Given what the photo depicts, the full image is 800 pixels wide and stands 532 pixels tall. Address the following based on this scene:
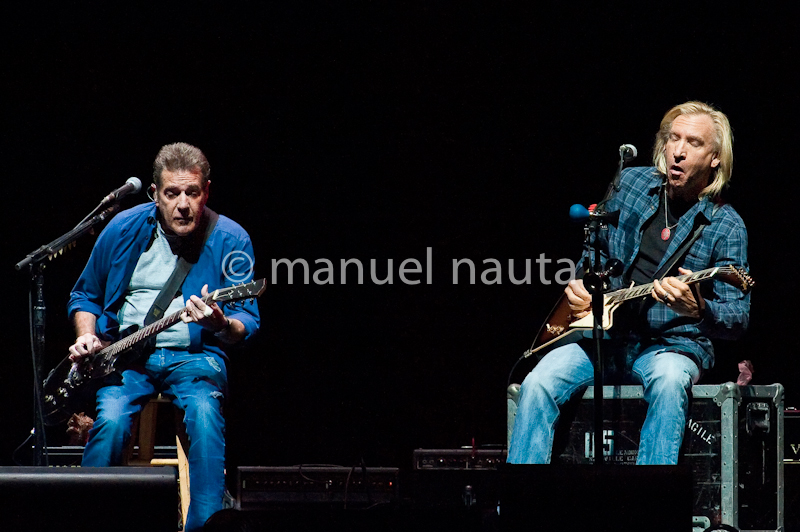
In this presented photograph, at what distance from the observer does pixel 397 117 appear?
582cm

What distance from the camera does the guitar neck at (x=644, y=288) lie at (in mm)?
3801

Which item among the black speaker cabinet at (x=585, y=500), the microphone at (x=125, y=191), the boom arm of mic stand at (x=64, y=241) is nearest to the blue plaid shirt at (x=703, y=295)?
the black speaker cabinet at (x=585, y=500)

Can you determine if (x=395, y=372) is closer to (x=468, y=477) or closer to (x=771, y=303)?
(x=468, y=477)

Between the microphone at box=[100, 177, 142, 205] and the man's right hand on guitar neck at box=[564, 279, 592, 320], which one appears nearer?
the man's right hand on guitar neck at box=[564, 279, 592, 320]

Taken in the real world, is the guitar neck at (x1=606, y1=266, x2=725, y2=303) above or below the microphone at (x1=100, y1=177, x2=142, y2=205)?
below

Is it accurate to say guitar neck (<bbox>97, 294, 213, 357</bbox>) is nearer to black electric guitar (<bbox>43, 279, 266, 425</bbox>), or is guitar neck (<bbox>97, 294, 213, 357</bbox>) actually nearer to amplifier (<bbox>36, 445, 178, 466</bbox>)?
black electric guitar (<bbox>43, 279, 266, 425</bbox>)

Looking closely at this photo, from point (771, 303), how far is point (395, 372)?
219cm

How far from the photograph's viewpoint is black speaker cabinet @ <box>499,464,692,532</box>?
112 inches

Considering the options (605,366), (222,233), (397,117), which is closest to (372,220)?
(397,117)

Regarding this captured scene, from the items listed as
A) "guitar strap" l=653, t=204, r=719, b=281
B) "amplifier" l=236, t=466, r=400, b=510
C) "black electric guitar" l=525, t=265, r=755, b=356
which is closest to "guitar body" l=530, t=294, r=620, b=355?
"black electric guitar" l=525, t=265, r=755, b=356

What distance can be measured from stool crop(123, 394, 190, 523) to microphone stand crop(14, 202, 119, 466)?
36 cm

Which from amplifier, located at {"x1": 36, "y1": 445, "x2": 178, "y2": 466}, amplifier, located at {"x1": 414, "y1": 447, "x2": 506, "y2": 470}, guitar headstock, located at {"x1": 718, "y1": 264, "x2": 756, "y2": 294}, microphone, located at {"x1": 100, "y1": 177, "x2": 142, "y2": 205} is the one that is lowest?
amplifier, located at {"x1": 414, "y1": 447, "x2": 506, "y2": 470}

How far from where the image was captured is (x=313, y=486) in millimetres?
4922

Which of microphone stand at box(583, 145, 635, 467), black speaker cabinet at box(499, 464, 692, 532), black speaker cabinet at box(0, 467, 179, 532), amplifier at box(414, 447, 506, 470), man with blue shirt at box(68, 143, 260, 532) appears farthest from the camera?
amplifier at box(414, 447, 506, 470)
